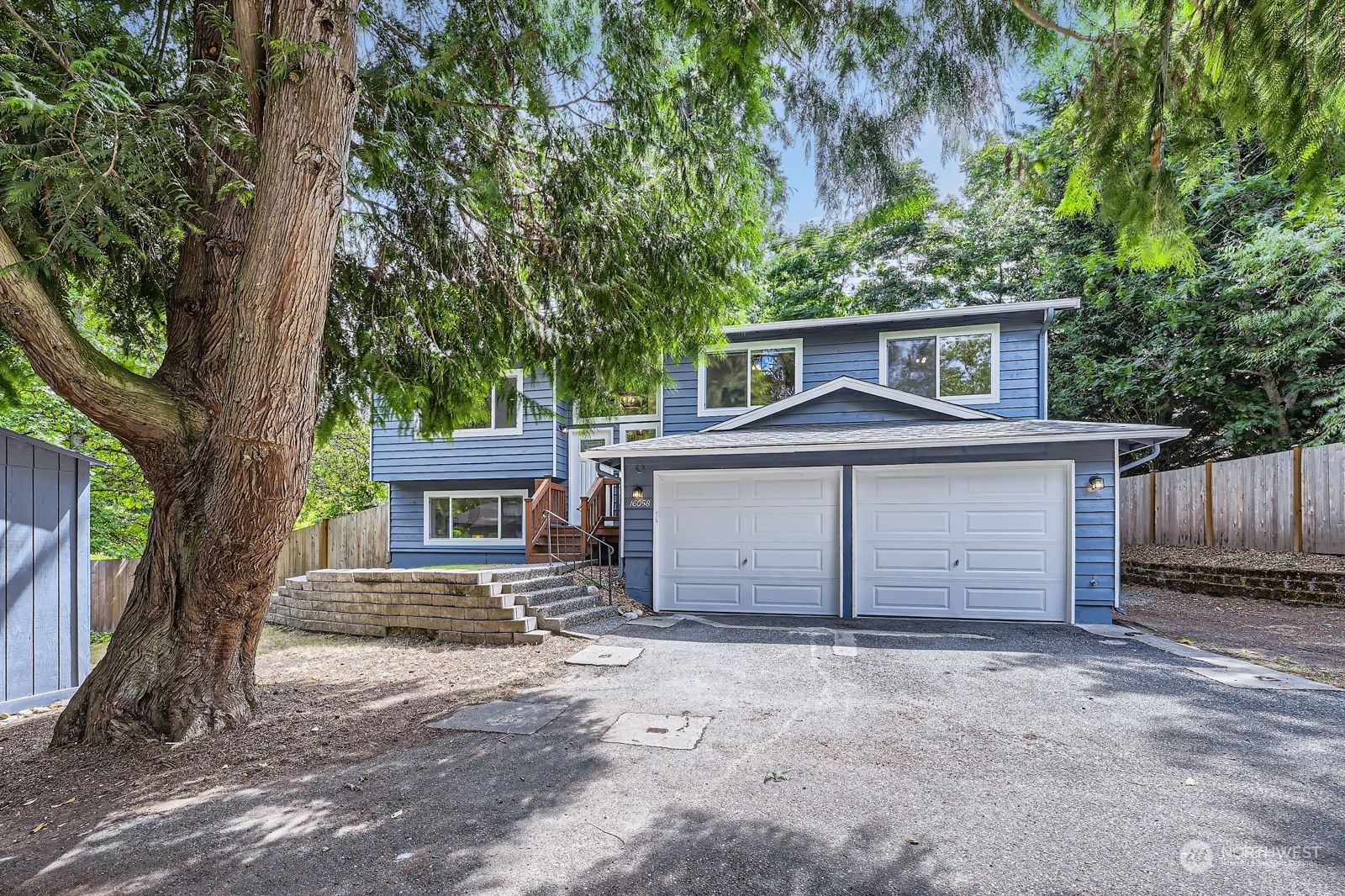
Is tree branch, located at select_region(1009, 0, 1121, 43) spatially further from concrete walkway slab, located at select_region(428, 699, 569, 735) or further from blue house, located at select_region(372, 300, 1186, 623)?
concrete walkway slab, located at select_region(428, 699, 569, 735)

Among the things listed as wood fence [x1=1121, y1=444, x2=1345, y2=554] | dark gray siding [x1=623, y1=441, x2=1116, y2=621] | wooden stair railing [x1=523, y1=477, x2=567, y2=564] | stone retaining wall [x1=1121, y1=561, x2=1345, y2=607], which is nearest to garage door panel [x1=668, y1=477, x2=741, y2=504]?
dark gray siding [x1=623, y1=441, x2=1116, y2=621]

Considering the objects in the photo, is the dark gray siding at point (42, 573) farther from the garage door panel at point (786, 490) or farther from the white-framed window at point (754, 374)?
the white-framed window at point (754, 374)

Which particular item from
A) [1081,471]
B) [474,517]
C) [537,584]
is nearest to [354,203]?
[537,584]

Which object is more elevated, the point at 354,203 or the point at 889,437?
the point at 354,203

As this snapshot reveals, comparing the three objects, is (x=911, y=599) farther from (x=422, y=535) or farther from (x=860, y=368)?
(x=422, y=535)

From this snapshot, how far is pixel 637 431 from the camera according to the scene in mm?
13086

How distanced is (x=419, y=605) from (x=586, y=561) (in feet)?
11.6

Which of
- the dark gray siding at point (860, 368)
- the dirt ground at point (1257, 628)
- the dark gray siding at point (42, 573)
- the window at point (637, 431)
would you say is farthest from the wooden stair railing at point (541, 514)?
the dirt ground at point (1257, 628)

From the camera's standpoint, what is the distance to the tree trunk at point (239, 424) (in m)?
3.44

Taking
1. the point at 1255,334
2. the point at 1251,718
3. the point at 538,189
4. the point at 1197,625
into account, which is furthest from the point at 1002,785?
the point at 1255,334

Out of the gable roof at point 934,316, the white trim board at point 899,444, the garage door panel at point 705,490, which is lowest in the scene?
the garage door panel at point 705,490

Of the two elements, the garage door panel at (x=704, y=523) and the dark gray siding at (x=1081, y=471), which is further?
the garage door panel at (x=704, y=523)

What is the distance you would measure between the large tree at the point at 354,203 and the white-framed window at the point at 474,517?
8.40 metres

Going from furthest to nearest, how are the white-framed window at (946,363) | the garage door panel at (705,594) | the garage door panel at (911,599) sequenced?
the white-framed window at (946,363) → the garage door panel at (705,594) → the garage door panel at (911,599)
